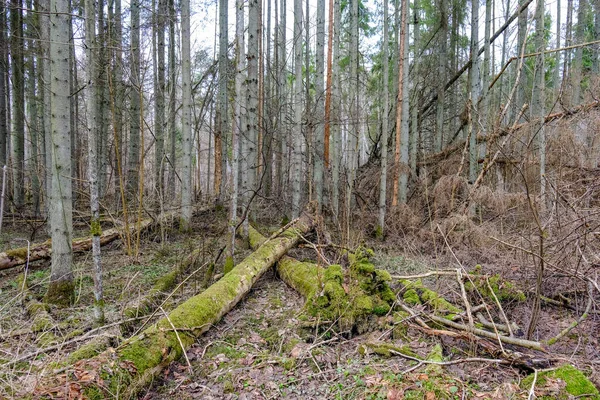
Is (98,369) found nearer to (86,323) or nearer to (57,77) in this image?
(86,323)

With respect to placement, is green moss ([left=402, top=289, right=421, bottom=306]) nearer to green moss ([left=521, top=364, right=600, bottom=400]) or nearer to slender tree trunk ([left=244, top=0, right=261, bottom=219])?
green moss ([left=521, top=364, right=600, bottom=400])

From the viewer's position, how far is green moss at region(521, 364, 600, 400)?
2309mm

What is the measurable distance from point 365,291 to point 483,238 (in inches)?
129

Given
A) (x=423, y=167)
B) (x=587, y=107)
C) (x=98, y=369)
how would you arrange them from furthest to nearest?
1. (x=423, y=167)
2. (x=587, y=107)
3. (x=98, y=369)

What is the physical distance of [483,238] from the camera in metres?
6.23

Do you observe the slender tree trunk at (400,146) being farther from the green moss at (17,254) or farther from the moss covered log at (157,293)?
the green moss at (17,254)

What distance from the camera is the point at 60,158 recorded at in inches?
169

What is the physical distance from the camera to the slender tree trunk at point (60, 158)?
417 centimetres

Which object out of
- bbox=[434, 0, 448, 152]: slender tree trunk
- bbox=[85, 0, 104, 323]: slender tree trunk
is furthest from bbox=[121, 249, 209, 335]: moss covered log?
bbox=[434, 0, 448, 152]: slender tree trunk

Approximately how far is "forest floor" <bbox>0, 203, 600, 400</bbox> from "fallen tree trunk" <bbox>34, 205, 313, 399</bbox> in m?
0.12

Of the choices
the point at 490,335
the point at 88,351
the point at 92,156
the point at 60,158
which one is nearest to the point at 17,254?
the point at 60,158

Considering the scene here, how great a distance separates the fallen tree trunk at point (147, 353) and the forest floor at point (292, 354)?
0.39 feet

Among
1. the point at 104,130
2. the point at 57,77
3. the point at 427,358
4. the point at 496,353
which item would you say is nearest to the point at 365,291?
the point at 427,358

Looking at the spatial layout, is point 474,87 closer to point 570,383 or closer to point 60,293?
point 570,383
